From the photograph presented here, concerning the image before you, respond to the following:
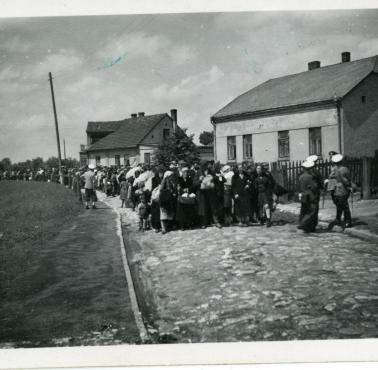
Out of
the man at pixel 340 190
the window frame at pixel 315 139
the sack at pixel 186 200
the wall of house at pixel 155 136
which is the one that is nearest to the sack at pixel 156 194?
the sack at pixel 186 200

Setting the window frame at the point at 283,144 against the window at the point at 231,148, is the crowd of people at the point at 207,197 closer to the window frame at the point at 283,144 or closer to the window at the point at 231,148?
the window frame at the point at 283,144

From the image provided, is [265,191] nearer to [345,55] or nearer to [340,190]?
[340,190]

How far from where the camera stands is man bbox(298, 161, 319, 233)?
8766mm

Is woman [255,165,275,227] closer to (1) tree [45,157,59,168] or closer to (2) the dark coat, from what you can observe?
(2) the dark coat

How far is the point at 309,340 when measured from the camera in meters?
4.77

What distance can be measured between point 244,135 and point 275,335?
13.3 metres

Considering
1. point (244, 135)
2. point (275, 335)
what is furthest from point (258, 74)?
point (244, 135)

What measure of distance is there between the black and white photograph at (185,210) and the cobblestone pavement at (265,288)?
0.8 inches

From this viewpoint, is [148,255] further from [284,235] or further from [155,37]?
[155,37]

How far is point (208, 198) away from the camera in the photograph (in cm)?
1038

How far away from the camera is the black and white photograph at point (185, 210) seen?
200 inches

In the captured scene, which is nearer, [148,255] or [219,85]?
[219,85]

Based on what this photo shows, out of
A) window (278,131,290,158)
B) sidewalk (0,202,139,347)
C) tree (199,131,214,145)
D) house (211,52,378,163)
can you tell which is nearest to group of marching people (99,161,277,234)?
house (211,52,378,163)

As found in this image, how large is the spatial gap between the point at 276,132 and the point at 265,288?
1056cm
